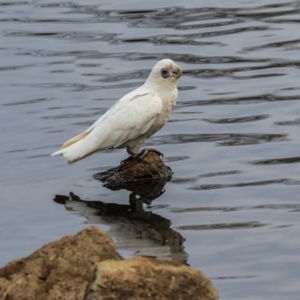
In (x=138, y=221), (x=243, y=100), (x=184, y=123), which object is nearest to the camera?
(x=138, y=221)

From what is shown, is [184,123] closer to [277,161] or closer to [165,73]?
[277,161]

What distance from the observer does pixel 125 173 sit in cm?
1229

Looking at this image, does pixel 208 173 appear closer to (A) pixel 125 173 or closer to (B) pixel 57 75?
(A) pixel 125 173

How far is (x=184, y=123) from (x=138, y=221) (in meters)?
3.50

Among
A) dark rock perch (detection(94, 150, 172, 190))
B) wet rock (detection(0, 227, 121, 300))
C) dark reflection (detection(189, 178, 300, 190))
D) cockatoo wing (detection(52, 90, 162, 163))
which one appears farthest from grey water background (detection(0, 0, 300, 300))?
wet rock (detection(0, 227, 121, 300))

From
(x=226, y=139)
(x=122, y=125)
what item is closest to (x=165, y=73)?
(x=122, y=125)

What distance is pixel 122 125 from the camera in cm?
1209

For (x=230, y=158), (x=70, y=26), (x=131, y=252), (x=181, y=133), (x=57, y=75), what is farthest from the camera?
(x=70, y=26)

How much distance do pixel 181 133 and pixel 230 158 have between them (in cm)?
128

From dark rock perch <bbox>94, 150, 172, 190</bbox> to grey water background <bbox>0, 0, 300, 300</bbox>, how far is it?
0.53 feet

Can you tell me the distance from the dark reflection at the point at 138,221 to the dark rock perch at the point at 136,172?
0.05 m

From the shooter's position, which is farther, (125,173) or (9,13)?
(9,13)

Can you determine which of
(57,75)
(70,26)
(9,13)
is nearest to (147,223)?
(57,75)

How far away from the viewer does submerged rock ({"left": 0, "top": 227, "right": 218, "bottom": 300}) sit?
22.2ft
